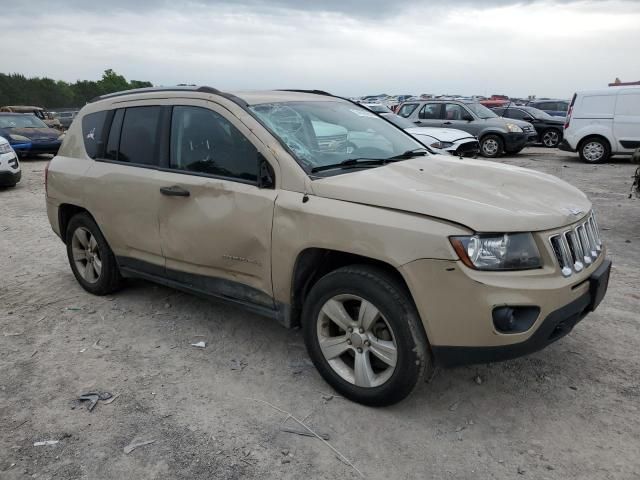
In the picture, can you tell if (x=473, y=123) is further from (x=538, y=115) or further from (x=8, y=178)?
(x=8, y=178)

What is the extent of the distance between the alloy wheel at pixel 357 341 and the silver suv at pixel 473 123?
42.3 feet

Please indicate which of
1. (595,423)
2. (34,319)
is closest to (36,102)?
(34,319)

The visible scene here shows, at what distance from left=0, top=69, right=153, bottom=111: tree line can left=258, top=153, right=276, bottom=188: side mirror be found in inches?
1734

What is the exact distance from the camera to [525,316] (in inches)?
104

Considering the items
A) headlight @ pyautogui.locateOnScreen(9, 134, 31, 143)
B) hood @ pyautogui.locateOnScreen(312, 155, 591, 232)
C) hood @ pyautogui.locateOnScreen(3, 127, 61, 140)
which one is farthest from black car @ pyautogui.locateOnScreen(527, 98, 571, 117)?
hood @ pyautogui.locateOnScreen(312, 155, 591, 232)

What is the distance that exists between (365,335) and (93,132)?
3.13 metres

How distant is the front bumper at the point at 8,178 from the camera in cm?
1059

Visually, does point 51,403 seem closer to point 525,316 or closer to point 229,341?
point 229,341

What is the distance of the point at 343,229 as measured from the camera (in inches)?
116

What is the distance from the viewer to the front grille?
2.79 m

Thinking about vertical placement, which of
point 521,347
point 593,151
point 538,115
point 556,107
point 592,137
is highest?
point 556,107

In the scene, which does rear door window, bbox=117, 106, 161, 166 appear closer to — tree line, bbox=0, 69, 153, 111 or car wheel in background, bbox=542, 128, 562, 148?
car wheel in background, bbox=542, 128, 562, 148

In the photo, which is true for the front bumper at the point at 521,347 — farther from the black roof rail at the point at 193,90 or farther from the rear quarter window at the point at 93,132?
the rear quarter window at the point at 93,132

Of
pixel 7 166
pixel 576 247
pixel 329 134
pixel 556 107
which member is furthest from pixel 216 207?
pixel 556 107
